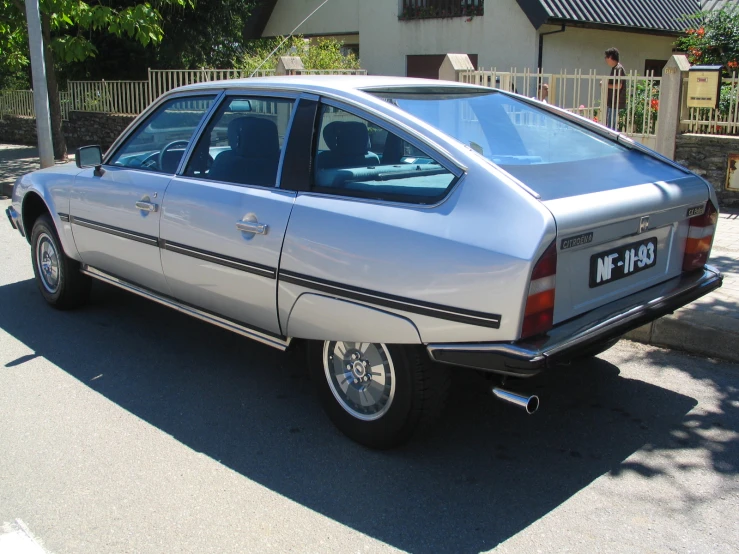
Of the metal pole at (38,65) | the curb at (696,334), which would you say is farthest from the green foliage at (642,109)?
the metal pole at (38,65)

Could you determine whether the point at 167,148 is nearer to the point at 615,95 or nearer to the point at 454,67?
the point at 454,67

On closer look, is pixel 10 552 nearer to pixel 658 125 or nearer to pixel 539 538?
pixel 539 538

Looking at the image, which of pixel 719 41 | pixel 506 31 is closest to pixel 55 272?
pixel 719 41

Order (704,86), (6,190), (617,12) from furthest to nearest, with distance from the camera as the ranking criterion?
(617,12)
(6,190)
(704,86)

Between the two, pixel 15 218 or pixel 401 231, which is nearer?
pixel 401 231

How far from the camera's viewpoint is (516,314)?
3115 mm

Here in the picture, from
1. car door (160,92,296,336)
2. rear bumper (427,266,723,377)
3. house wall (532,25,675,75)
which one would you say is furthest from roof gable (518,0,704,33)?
rear bumper (427,266,723,377)

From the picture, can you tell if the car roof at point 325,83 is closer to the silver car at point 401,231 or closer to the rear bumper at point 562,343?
the silver car at point 401,231

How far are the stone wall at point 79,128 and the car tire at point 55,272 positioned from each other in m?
11.5

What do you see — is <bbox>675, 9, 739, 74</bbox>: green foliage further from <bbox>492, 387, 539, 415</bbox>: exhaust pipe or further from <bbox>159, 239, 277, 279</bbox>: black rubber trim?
<bbox>492, 387, 539, 415</bbox>: exhaust pipe

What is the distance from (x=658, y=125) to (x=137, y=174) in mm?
7571

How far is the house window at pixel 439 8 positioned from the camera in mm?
17688

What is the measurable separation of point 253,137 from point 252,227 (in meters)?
0.69

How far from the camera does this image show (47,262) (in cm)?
604
